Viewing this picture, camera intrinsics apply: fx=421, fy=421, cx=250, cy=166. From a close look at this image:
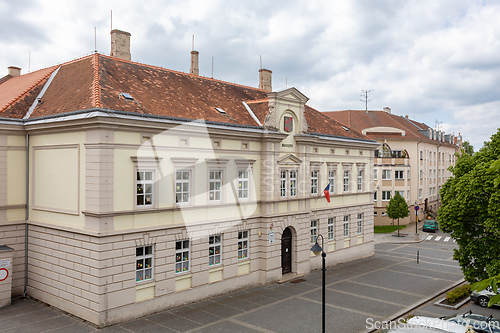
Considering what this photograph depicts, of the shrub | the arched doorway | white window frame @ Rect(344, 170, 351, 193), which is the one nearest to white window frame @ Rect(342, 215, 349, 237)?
white window frame @ Rect(344, 170, 351, 193)

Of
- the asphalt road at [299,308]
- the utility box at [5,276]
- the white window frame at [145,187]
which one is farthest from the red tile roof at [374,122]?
the utility box at [5,276]

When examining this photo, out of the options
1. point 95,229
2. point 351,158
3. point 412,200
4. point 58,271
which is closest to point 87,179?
point 95,229

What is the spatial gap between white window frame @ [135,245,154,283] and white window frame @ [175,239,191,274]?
1.43m

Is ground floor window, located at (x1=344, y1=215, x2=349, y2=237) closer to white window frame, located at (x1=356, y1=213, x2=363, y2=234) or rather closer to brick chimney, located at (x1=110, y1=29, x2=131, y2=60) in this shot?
white window frame, located at (x1=356, y1=213, x2=363, y2=234)

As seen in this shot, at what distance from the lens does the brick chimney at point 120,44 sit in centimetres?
2533

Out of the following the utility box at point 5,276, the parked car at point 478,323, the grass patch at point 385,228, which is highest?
the utility box at point 5,276

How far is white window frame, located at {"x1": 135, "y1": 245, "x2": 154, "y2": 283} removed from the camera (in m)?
19.1

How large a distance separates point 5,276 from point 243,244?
1199cm

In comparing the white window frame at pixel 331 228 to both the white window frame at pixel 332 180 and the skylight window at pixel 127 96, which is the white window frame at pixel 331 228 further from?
the skylight window at pixel 127 96

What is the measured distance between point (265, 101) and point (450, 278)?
1661 cm

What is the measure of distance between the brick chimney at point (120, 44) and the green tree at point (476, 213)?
19634 mm

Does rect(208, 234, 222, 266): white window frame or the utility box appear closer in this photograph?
the utility box

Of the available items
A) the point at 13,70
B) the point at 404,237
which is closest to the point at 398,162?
the point at 404,237

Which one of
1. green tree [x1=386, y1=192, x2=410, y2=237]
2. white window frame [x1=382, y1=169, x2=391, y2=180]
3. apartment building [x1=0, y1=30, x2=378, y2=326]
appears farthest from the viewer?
white window frame [x1=382, y1=169, x2=391, y2=180]
